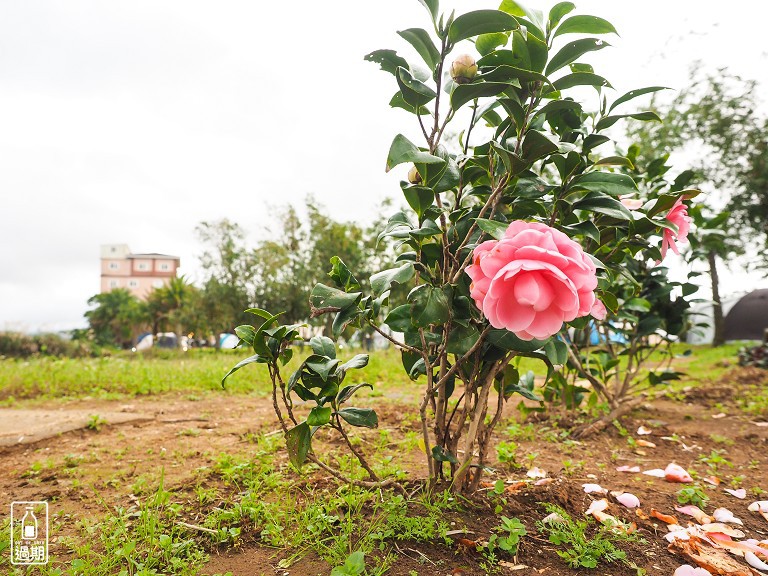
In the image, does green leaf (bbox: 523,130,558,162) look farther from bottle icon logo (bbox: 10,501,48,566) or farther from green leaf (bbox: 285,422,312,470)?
bottle icon logo (bbox: 10,501,48,566)

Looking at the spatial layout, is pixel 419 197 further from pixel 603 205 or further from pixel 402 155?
pixel 603 205

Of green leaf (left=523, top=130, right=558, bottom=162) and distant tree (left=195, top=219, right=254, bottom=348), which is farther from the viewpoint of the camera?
distant tree (left=195, top=219, right=254, bottom=348)

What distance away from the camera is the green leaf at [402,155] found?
3.49ft

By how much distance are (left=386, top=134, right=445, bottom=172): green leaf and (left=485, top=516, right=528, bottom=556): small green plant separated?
0.99 m

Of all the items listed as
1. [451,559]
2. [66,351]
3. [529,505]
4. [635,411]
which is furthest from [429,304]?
[66,351]

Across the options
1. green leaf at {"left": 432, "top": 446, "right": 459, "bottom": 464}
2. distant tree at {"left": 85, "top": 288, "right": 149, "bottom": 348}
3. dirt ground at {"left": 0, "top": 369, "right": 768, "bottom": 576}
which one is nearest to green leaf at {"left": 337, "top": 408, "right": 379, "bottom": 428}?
green leaf at {"left": 432, "top": 446, "right": 459, "bottom": 464}

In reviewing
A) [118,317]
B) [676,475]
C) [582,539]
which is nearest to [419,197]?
[582,539]

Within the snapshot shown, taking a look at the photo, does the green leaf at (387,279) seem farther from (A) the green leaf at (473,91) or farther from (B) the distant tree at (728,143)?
(B) the distant tree at (728,143)

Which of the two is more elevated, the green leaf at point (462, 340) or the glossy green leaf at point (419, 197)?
the glossy green leaf at point (419, 197)

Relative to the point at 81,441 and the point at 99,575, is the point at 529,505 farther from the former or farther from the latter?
the point at 81,441

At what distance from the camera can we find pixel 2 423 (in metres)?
3.08

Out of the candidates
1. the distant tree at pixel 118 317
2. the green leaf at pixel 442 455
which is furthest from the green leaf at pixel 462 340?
the distant tree at pixel 118 317

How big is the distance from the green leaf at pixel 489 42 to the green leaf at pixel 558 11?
0.36ft

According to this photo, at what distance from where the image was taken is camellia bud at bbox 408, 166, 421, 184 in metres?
1.34
